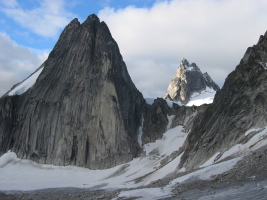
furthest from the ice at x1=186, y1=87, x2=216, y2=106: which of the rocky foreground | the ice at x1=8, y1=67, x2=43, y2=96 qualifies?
the rocky foreground

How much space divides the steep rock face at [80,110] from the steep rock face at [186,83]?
73897 millimetres

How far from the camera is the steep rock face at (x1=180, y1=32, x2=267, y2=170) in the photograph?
45.9 metres

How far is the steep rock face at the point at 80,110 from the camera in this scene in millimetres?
83562

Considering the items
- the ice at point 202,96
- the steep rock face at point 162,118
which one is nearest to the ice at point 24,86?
the steep rock face at point 162,118

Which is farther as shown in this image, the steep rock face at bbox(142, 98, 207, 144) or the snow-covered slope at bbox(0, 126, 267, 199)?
the steep rock face at bbox(142, 98, 207, 144)

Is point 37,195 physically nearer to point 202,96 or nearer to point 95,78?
point 95,78

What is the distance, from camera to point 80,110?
89062 millimetres

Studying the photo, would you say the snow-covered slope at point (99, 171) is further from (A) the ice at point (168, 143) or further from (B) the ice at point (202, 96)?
(B) the ice at point (202, 96)

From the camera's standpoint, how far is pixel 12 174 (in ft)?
256

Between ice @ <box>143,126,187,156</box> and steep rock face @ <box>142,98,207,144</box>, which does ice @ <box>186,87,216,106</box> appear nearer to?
steep rock face @ <box>142,98,207,144</box>

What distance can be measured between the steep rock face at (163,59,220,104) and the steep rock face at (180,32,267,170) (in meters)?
109

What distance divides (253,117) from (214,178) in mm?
19417

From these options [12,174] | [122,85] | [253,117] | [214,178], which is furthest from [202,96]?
[214,178]

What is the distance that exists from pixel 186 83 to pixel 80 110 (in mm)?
89742
